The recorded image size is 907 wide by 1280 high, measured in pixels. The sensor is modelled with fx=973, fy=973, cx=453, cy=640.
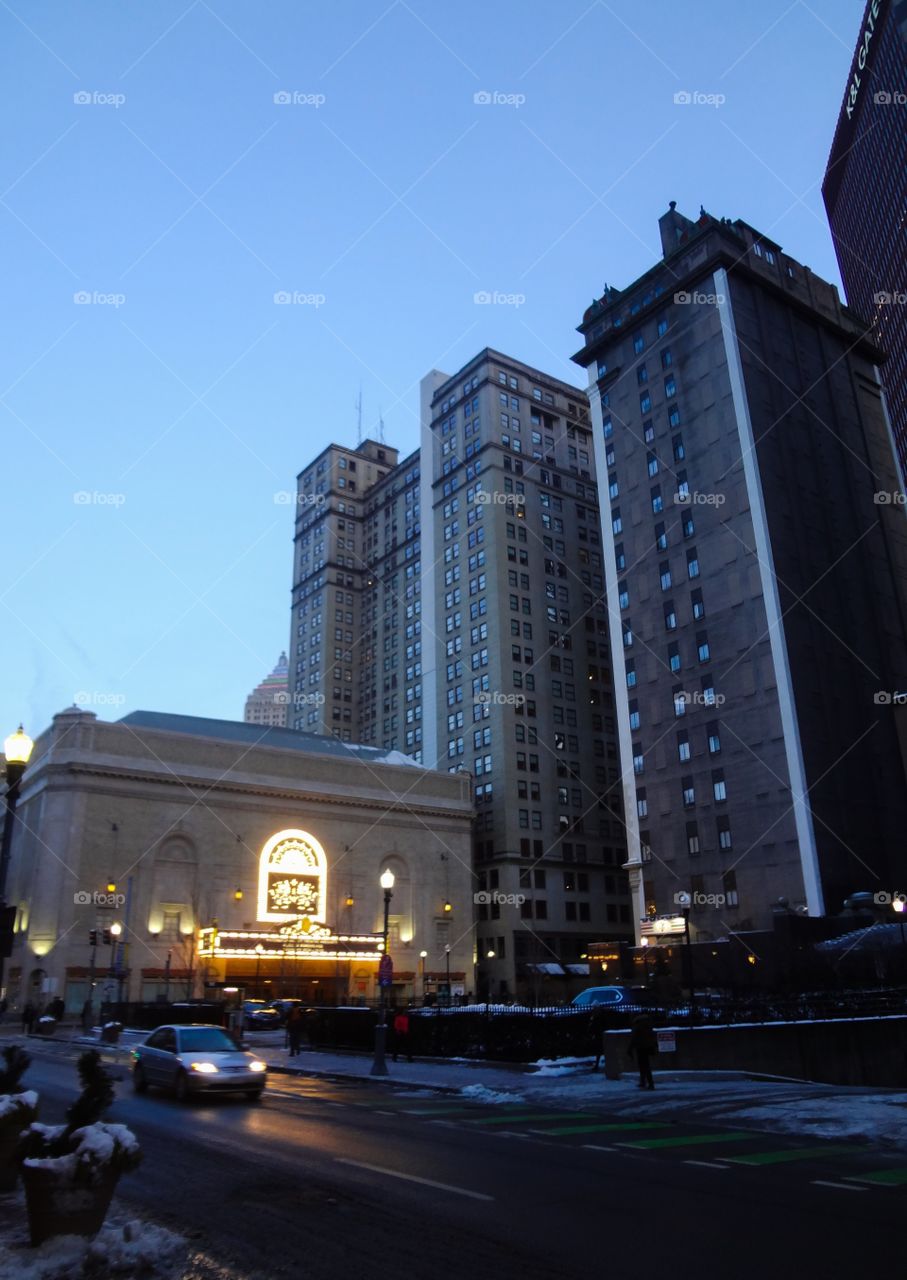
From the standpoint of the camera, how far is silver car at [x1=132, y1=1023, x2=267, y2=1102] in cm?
1961

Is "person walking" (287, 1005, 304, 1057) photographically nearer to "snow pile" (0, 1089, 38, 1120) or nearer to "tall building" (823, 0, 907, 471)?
"snow pile" (0, 1089, 38, 1120)

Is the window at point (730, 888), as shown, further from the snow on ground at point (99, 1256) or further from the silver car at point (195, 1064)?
the snow on ground at point (99, 1256)

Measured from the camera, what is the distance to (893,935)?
48000 millimetres

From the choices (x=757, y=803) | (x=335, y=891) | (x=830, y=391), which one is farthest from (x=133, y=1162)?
(x=830, y=391)

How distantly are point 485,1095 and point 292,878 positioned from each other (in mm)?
60269

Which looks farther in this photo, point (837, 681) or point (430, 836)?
point (430, 836)

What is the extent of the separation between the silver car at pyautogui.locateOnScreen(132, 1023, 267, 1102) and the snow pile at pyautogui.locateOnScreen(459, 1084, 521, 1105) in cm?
452

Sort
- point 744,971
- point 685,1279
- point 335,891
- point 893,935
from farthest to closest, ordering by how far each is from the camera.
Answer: point 335,891 → point 744,971 → point 893,935 → point 685,1279

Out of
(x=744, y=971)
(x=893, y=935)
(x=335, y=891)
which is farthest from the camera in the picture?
(x=335, y=891)

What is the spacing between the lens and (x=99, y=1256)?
293 inches

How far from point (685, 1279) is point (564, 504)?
329 feet

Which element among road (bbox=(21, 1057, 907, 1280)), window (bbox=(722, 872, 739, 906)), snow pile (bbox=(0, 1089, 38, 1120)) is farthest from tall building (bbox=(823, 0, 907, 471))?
snow pile (bbox=(0, 1089, 38, 1120))

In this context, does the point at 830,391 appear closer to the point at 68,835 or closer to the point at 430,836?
the point at 430,836

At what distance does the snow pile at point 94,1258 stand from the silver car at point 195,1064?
40.2 feet
